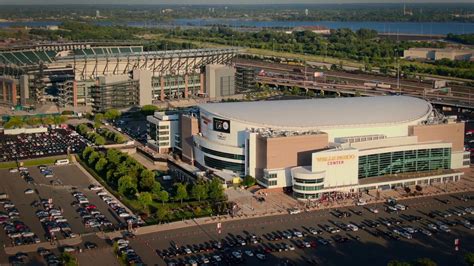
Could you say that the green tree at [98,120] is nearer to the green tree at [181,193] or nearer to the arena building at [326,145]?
the arena building at [326,145]

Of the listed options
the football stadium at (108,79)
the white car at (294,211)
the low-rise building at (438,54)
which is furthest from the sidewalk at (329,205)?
the low-rise building at (438,54)

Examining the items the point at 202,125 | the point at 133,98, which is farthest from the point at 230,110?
the point at 133,98

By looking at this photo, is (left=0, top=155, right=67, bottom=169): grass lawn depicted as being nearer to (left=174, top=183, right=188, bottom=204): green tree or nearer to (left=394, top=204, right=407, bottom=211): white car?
(left=174, top=183, right=188, bottom=204): green tree

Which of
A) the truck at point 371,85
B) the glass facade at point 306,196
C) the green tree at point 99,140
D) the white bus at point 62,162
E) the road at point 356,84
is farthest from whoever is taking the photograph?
the truck at point 371,85

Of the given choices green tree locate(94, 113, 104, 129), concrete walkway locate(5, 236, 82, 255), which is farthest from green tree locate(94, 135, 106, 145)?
→ concrete walkway locate(5, 236, 82, 255)

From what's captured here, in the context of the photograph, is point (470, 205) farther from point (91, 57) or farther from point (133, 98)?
point (91, 57)
